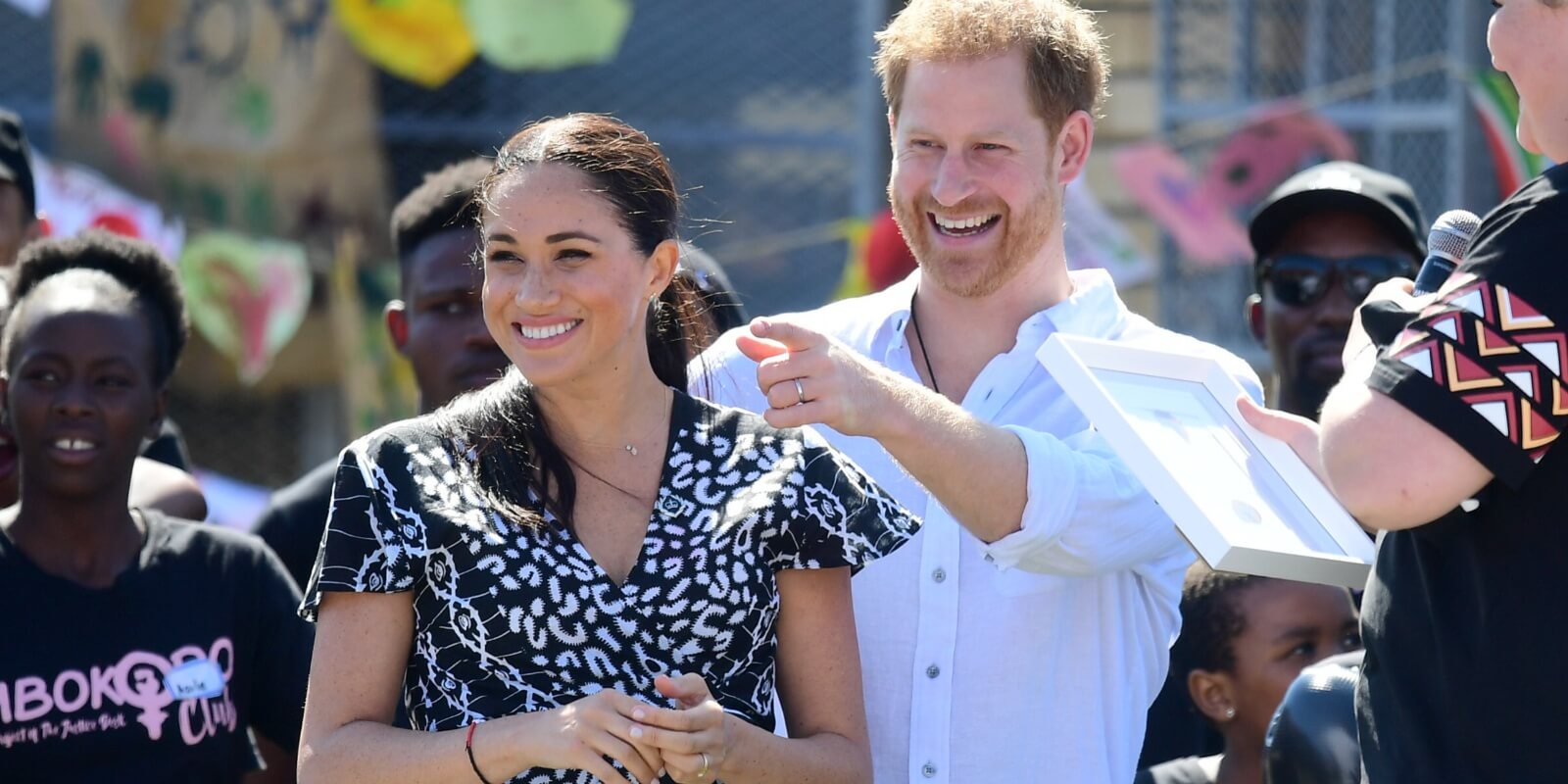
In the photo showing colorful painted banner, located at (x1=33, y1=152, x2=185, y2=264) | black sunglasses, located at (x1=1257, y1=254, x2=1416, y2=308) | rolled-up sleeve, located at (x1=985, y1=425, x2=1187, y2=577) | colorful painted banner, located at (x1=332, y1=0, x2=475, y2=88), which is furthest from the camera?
colorful painted banner, located at (x1=332, y1=0, x2=475, y2=88)

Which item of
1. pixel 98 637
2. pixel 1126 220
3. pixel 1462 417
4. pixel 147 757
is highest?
pixel 1126 220

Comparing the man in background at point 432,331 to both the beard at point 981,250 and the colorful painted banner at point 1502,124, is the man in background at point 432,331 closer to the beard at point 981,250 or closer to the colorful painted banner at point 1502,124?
the beard at point 981,250

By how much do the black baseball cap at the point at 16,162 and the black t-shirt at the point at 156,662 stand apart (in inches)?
55.0

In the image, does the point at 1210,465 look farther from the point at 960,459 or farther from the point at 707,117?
the point at 707,117

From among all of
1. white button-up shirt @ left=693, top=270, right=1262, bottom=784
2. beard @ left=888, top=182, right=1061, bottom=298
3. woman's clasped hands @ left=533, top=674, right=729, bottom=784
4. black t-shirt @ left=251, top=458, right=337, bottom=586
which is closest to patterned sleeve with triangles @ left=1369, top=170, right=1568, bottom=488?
white button-up shirt @ left=693, top=270, right=1262, bottom=784

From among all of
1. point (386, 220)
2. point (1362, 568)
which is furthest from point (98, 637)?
point (386, 220)

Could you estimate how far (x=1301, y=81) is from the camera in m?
8.62

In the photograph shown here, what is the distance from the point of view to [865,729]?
261cm

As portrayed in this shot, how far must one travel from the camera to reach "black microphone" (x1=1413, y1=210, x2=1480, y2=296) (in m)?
2.28

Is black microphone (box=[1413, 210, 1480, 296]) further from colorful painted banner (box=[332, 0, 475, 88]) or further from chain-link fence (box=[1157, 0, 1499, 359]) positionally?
chain-link fence (box=[1157, 0, 1499, 359])

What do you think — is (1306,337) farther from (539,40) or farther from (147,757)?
(539,40)

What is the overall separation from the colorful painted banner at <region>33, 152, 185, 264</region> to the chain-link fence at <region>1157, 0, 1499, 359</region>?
430cm

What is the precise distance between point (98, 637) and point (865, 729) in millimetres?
1344

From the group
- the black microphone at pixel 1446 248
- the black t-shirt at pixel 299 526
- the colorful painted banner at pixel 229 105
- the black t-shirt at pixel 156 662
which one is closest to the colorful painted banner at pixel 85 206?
the colorful painted banner at pixel 229 105
